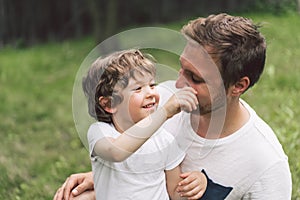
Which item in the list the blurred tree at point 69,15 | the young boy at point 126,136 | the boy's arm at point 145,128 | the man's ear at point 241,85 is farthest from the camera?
the blurred tree at point 69,15

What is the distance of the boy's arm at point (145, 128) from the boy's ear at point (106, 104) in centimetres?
14

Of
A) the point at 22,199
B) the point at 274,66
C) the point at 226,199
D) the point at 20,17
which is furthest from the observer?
the point at 20,17

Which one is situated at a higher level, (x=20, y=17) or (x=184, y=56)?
(x=184, y=56)

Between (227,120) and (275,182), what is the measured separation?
308 millimetres

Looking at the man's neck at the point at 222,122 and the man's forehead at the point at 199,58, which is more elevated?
the man's forehead at the point at 199,58

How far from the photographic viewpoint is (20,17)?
39.5ft

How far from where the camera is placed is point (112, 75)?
8.89 ft

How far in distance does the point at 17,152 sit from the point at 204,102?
3292 mm

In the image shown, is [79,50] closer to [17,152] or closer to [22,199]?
[17,152]

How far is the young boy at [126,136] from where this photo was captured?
2666mm

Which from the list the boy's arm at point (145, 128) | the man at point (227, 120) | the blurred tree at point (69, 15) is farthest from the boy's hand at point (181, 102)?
the blurred tree at point (69, 15)

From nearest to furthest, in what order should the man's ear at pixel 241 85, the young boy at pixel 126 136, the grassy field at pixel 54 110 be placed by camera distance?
the young boy at pixel 126 136
the man's ear at pixel 241 85
the grassy field at pixel 54 110

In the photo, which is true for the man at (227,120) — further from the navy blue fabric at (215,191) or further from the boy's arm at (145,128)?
the boy's arm at (145,128)

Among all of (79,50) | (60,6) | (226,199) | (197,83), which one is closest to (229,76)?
(197,83)
